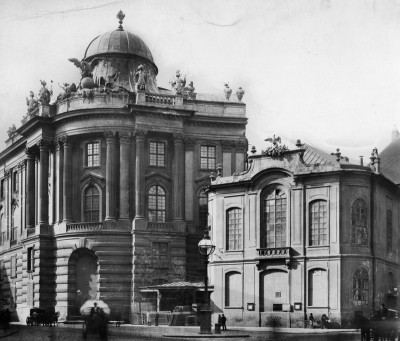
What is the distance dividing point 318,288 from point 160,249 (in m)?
A: 16.0

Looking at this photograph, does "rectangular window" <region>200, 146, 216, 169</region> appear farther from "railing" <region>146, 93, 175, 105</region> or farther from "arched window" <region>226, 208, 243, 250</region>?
"arched window" <region>226, 208, 243, 250</region>

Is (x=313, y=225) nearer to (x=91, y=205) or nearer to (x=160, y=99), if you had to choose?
A: (x=160, y=99)

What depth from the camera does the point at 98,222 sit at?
60.8 meters

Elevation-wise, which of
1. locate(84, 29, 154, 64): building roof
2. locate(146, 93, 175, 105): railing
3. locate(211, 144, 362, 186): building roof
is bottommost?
locate(211, 144, 362, 186): building roof

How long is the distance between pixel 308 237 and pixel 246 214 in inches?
185

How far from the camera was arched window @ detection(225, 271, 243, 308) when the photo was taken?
5225 cm

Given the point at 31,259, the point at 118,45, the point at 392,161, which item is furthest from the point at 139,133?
the point at 392,161

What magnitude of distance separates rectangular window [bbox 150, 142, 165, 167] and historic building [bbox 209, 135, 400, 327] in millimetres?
10313

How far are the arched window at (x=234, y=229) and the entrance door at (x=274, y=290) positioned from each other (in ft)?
9.77

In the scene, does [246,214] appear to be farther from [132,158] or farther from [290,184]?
[132,158]

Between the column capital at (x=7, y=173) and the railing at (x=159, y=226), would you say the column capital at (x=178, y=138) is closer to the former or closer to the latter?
the railing at (x=159, y=226)

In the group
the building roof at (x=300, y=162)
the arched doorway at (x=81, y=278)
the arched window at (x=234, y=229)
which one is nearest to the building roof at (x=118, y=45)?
the arched doorway at (x=81, y=278)

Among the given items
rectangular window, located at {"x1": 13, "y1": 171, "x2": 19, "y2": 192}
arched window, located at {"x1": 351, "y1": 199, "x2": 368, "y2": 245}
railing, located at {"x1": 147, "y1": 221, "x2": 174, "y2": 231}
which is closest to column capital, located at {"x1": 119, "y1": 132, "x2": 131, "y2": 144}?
railing, located at {"x1": 147, "y1": 221, "x2": 174, "y2": 231}

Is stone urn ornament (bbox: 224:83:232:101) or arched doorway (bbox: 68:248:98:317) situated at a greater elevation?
stone urn ornament (bbox: 224:83:232:101)
